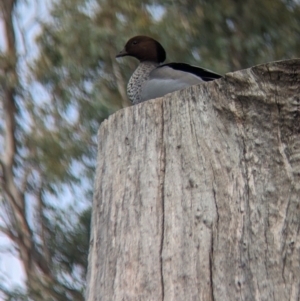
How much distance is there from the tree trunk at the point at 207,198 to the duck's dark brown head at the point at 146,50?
9.19 feet

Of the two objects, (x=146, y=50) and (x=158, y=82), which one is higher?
(x=146, y=50)

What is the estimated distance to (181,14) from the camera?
23.4ft

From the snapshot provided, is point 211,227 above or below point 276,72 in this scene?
below

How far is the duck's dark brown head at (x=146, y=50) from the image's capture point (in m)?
4.69

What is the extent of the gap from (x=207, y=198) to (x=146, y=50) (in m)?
3.21

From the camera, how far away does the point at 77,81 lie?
734 centimetres

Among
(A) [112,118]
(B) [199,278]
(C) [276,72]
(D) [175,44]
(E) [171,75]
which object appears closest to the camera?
(B) [199,278]

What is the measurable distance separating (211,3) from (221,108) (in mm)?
5455

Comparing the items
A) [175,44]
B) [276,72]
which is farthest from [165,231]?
[175,44]

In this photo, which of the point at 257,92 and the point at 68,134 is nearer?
the point at 257,92

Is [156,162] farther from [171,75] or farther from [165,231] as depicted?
[171,75]

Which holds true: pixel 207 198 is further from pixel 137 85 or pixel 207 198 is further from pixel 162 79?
pixel 137 85

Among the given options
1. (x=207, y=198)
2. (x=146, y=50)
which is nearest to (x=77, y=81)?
(x=146, y=50)

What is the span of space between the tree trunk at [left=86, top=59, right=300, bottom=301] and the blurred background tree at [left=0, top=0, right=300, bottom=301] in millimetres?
4871
